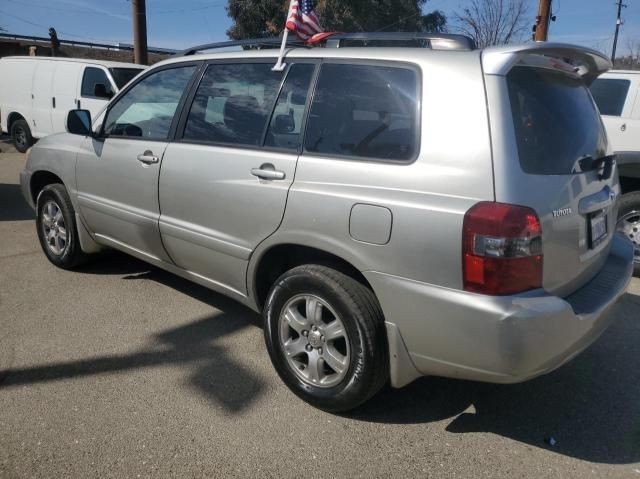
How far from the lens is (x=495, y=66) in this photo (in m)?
2.40

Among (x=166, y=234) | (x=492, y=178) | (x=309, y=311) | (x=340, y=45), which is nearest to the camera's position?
(x=492, y=178)

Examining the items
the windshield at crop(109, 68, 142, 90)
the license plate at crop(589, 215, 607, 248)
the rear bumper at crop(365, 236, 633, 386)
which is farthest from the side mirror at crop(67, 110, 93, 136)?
the windshield at crop(109, 68, 142, 90)

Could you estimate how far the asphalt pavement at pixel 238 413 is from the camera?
101 inches

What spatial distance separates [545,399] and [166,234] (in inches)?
101

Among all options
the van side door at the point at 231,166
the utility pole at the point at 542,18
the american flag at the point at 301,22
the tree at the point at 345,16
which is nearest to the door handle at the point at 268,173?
the van side door at the point at 231,166

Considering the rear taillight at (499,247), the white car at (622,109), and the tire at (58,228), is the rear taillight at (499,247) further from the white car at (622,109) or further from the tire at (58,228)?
the white car at (622,109)

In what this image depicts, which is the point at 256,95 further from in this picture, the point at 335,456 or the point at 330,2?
the point at 330,2

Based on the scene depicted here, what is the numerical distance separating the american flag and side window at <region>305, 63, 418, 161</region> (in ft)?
1.97

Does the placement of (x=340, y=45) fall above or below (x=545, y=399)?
above

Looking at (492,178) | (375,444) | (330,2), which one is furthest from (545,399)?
(330,2)

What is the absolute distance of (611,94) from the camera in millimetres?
6426

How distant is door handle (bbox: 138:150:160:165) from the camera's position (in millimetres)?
3723

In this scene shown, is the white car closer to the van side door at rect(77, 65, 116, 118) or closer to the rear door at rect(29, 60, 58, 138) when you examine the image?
the van side door at rect(77, 65, 116, 118)

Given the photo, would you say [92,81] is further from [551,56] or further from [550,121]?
[550,121]
